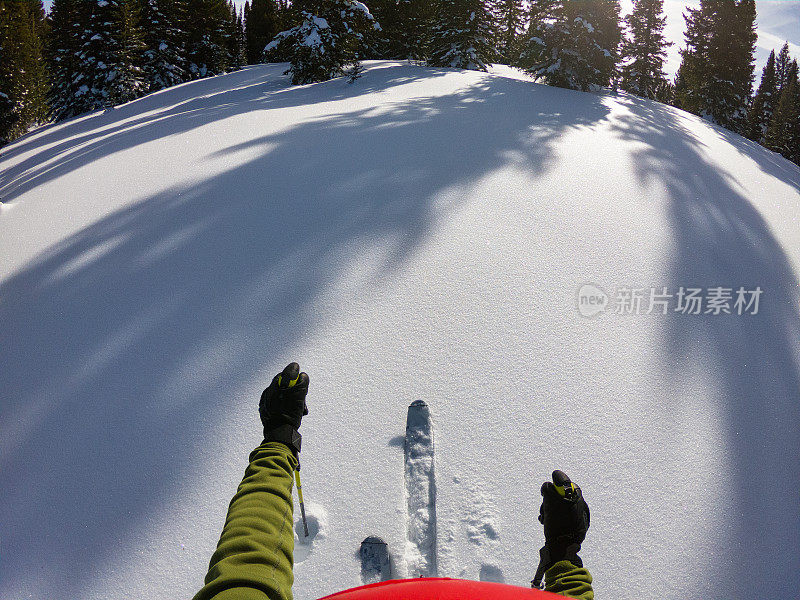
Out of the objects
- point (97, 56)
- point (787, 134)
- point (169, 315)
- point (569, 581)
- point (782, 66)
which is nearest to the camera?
point (569, 581)

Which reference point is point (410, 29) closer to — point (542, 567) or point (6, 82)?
point (6, 82)

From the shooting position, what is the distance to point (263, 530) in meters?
1.33

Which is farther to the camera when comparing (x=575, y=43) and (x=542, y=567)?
(x=575, y=43)

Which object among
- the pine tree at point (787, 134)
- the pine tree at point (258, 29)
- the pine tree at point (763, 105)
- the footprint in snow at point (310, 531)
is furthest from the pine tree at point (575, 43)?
the pine tree at point (258, 29)

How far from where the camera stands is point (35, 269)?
12.5 feet

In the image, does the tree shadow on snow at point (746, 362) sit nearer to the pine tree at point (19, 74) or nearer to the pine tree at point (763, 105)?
the pine tree at point (19, 74)

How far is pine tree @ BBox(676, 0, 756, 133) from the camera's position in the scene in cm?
1923

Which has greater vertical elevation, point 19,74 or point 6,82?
point 19,74

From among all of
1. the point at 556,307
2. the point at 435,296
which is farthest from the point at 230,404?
the point at 556,307

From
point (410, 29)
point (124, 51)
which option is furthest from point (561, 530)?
point (124, 51)

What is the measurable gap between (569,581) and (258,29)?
46.8 meters

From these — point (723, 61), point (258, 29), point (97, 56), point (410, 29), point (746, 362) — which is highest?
point (258, 29)

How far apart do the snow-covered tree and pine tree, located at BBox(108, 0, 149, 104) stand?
458 inches

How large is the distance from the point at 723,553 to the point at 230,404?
8.86ft
